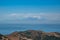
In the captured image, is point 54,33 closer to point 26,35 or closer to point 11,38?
point 26,35

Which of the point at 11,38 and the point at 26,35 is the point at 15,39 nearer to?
the point at 11,38

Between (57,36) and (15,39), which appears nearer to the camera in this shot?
(15,39)

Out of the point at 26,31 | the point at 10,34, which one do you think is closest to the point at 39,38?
the point at 26,31

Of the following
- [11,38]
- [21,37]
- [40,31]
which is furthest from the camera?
[40,31]

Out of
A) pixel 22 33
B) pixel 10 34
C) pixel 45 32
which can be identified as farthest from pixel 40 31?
pixel 10 34

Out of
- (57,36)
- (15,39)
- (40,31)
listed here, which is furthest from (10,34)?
(57,36)

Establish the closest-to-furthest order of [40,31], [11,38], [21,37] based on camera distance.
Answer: [11,38] → [21,37] → [40,31]

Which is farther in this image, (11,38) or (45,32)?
(45,32)

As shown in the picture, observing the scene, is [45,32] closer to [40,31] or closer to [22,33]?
[40,31]
